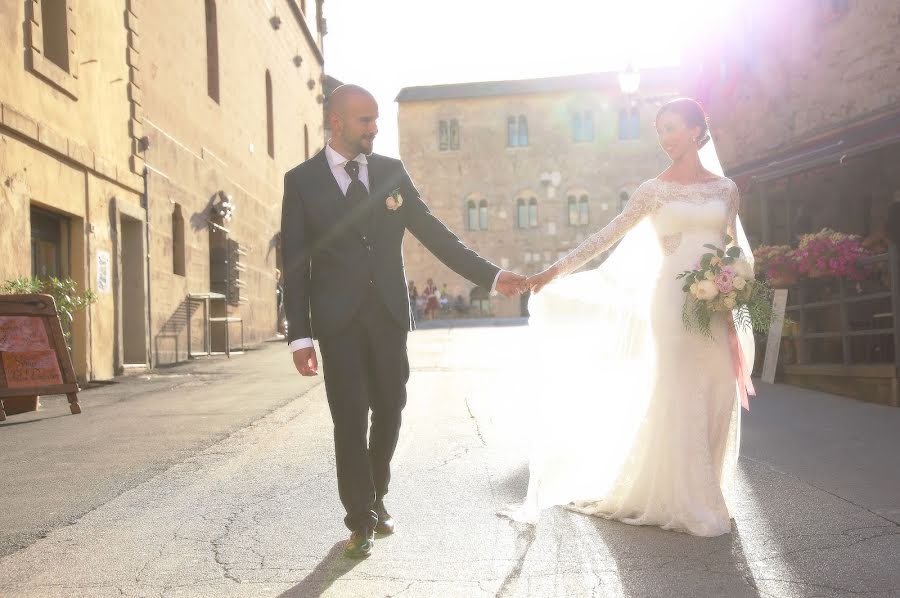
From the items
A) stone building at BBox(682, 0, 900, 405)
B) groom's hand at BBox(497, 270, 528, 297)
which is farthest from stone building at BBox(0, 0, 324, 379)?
stone building at BBox(682, 0, 900, 405)

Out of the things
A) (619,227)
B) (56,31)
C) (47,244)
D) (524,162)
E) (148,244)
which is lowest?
(619,227)

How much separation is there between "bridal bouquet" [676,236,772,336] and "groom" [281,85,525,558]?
1.53 m

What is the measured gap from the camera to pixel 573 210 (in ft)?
172

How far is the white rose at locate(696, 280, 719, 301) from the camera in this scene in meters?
4.97

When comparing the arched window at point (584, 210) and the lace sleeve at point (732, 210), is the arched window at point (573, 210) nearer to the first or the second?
→ the arched window at point (584, 210)

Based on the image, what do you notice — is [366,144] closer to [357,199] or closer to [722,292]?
[357,199]

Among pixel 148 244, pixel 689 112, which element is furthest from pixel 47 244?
pixel 689 112

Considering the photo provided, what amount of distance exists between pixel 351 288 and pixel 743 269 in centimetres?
209

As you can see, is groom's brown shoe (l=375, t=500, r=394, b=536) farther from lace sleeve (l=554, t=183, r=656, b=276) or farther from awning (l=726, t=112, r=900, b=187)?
awning (l=726, t=112, r=900, b=187)

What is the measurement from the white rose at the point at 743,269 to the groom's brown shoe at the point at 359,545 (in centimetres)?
224

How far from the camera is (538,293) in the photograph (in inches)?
223

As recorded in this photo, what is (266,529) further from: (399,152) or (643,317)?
(399,152)

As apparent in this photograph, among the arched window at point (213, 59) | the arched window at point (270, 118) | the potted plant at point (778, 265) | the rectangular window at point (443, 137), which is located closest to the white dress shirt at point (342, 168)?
the potted plant at point (778, 265)

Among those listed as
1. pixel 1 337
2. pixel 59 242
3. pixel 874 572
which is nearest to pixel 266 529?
pixel 874 572
